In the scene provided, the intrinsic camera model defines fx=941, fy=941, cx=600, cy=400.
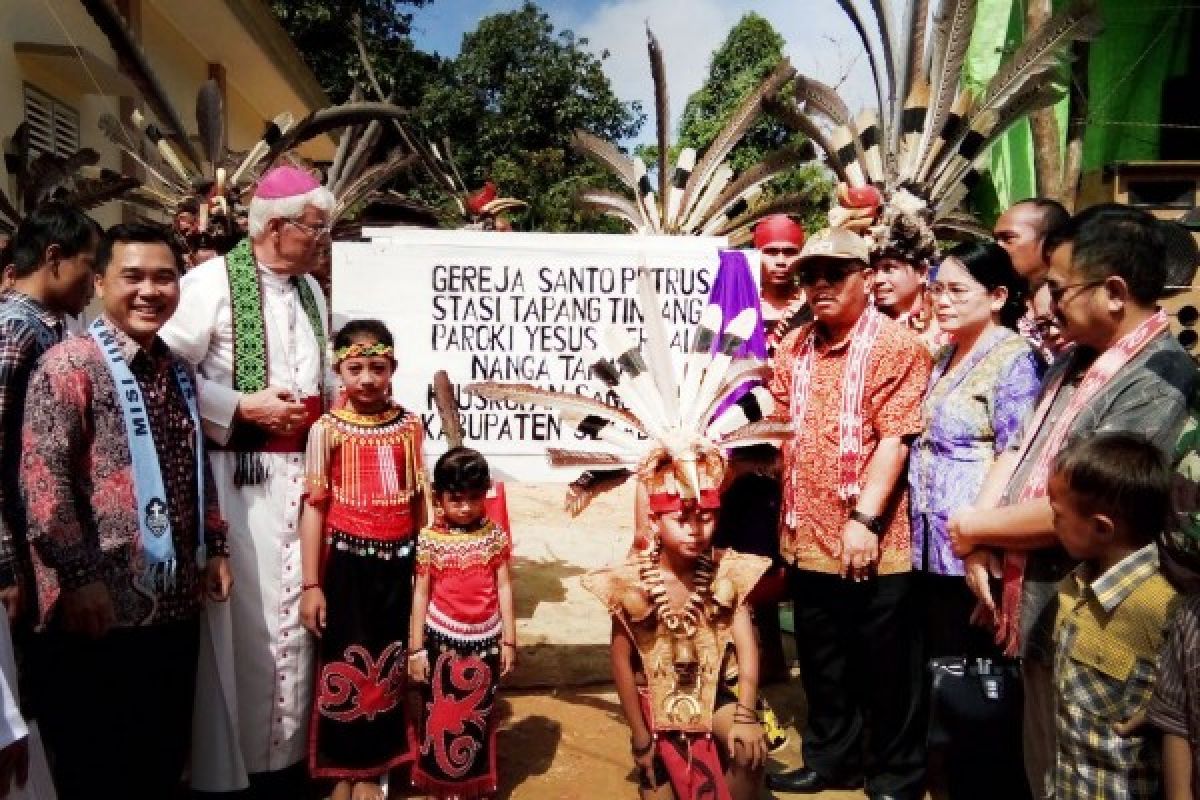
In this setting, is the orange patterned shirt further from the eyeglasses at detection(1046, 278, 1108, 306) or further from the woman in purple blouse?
the eyeglasses at detection(1046, 278, 1108, 306)

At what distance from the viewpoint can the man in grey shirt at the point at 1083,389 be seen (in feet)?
7.38

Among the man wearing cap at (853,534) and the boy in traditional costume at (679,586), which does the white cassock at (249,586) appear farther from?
the man wearing cap at (853,534)

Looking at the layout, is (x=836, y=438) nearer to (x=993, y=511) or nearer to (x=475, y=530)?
(x=993, y=511)

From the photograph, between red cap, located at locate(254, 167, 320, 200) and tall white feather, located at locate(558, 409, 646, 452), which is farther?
red cap, located at locate(254, 167, 320, 200)

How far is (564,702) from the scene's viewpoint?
175 inches

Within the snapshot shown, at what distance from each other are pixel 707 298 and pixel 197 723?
2622 millimetres

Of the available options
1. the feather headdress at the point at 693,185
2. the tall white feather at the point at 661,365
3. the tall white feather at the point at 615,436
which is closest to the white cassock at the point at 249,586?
the tall white feather at the point at 615,436

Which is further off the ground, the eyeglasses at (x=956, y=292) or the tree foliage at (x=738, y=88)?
the tree foliage at (x=738, y=88)

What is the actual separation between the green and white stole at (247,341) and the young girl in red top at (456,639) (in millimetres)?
672

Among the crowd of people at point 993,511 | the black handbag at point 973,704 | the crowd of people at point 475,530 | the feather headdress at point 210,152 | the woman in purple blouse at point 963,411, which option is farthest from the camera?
the feather headdress at point 210,152

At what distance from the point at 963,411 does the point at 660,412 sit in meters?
1.03

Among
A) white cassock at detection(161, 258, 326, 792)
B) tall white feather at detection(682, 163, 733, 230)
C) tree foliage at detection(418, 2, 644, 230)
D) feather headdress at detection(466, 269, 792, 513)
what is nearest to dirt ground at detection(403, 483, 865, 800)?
white cassock at detection(161, 258, 326, 792)

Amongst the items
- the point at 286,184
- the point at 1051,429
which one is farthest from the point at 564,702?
the point at 1051,429

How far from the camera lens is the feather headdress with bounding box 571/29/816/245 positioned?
19.3 ft
